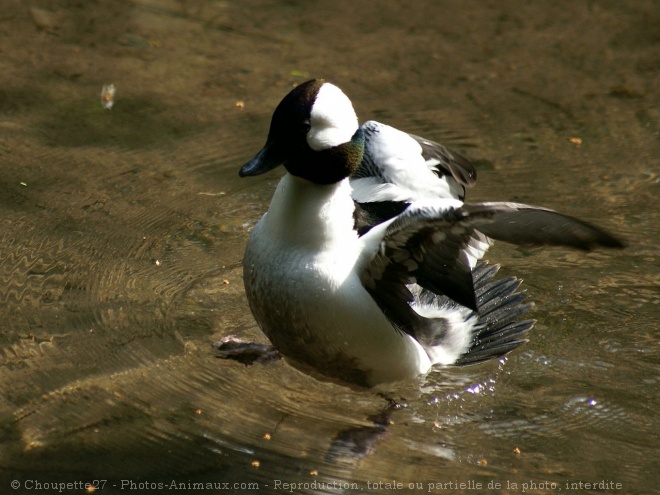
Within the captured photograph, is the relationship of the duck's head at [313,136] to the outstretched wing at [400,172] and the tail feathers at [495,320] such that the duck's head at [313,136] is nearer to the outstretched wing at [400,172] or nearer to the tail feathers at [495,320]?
the outstretched wing at [400,172]

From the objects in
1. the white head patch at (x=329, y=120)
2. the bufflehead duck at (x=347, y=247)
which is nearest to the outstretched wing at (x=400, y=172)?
the bufflehead duck at (x=347, y=247)

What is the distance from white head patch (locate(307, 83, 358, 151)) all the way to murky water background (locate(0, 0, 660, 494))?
1.36 m

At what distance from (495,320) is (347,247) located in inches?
50.1

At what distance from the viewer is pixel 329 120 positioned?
4.36 m

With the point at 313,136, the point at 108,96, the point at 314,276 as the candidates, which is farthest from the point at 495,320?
the point at 108,96

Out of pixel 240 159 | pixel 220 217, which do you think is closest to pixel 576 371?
pixel 220 217

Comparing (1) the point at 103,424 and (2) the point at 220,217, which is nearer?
(1) the point at 103,424

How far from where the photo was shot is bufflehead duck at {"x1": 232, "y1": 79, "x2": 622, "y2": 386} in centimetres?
405

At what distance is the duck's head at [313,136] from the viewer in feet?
14.2

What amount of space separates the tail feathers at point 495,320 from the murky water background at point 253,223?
0.12m

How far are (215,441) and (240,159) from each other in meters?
2.92

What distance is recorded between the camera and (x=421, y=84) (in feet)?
26.6

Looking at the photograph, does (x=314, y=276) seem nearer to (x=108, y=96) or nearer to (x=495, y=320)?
(x=495, y=320)

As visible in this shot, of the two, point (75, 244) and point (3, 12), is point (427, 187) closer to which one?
point (75, 244)
